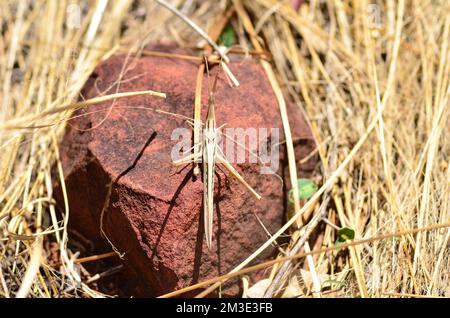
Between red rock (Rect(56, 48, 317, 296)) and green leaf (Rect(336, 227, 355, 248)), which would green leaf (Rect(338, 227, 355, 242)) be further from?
red rock (Rect(56, 48, 317, 296))

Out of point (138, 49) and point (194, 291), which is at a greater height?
point (138, 49)

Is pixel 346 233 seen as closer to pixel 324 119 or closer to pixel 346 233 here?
pixel 346 233

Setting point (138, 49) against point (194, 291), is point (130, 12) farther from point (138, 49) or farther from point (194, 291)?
point (194, 291)

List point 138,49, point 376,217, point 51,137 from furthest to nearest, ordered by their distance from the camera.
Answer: point 138,49 → point 51,137 → point 376,217

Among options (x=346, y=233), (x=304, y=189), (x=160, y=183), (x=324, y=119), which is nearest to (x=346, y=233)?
(x=346, y=233)

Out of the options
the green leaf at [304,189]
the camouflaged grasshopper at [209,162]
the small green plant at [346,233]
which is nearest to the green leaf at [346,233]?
the small green plant at [346,233]

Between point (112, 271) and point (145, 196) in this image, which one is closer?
point (145, 196)

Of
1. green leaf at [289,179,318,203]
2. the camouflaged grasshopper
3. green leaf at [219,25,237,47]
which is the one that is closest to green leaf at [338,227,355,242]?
green leaf at [289,179,318,203]

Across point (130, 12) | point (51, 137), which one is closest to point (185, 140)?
point (51, 137)
